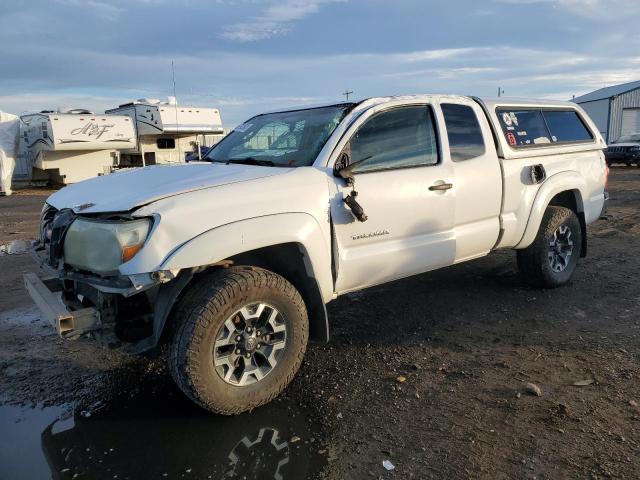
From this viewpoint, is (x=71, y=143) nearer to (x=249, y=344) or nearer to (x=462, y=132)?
(x=462, y=132)

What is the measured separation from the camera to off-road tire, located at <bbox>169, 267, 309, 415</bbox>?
302cm

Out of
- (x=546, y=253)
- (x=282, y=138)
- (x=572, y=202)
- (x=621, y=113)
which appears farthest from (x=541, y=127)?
(x=621, y=113)

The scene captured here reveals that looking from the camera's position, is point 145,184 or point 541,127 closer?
point 145,184

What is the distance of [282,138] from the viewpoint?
4363mm

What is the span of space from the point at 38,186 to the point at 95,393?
1724 centimetres

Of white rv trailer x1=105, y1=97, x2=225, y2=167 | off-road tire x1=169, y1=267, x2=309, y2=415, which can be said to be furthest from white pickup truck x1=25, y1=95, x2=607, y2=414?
white rv trailer x1=105, y1=97, x2=225, y2=167

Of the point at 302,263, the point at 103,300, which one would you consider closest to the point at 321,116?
the point at 302,263

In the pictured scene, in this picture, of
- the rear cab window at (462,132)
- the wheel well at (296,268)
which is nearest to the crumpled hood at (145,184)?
the wheel well at (296,268)

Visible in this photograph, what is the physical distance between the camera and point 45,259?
3672 mm

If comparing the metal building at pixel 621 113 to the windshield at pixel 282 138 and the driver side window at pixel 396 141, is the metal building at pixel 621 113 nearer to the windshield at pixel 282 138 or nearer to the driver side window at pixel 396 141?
the driver side window at pixel 396 141

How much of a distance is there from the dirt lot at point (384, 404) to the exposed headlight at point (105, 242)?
3.31 ft

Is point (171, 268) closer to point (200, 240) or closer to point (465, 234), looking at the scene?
point (200, 240)

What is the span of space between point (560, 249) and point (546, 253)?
1.17 feet

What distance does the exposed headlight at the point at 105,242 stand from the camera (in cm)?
292
